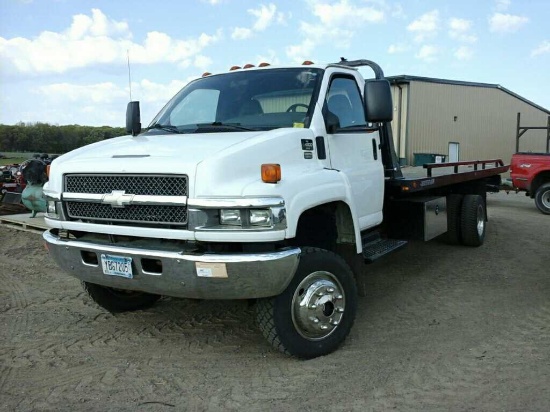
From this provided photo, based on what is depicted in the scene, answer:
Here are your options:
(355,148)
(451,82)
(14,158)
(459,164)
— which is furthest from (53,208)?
(451,82)

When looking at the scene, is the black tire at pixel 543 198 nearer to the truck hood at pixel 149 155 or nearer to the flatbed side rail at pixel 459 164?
the flatbed side rail at pixel 459 164

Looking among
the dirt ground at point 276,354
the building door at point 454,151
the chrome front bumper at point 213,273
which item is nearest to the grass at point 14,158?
the dirt ground at point 276,354

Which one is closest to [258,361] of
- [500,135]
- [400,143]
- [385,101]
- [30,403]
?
[30,403]

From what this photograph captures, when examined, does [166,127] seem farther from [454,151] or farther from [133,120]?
[454,151]

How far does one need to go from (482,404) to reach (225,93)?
332 cm

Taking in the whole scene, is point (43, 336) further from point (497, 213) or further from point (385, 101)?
point (497, 213)

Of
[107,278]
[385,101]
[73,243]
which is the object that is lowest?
[107,278]

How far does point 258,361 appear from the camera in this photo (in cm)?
405

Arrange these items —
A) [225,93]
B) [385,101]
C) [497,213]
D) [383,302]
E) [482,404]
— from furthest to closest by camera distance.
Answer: [497,213]
[383,302]
[225,93]
[385,101]
[482,404]

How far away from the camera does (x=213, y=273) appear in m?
3.46

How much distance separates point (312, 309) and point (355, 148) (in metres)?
1.65

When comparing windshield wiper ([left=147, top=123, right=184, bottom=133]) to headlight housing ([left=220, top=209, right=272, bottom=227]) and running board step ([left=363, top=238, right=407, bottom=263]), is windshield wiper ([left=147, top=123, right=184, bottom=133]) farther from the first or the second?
running board step ([left=363, top=238, right=407, bottom=263])

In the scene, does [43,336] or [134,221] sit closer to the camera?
[134,221]

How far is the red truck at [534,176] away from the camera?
12.5 metres
